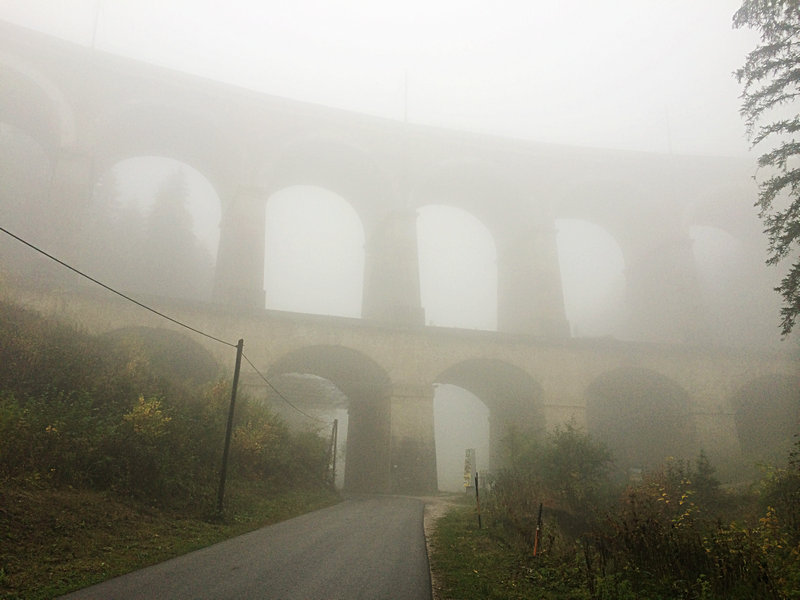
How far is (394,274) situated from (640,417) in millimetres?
17127

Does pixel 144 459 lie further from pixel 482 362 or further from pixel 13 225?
pixel 13 225

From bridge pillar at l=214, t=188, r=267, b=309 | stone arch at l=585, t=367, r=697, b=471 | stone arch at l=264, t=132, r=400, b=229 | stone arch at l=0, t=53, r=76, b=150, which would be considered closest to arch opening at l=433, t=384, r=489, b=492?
stone arch at l=585, t=367, r=697, b=471

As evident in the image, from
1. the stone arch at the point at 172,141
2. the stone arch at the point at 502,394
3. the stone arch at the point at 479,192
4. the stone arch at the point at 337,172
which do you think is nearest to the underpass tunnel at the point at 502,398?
the stone arch at the point at 502,394

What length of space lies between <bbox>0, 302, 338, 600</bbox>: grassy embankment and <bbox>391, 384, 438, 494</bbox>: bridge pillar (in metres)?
4.06

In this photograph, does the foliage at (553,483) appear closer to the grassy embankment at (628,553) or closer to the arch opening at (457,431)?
the grassy embankment at (628,553)

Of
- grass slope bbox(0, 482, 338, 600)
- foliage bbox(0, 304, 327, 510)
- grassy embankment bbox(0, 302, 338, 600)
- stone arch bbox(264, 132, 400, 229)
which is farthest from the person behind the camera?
stone arch bbox(264, 132, 400, 229)

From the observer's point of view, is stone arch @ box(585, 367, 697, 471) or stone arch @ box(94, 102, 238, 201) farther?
stone arch @ box(94, 102, 238, 201)

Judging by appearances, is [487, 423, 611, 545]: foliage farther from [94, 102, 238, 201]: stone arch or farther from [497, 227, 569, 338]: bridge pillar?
[94, 102, 238, 201]: stone arch

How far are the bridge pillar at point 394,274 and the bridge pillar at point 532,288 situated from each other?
7.42 m

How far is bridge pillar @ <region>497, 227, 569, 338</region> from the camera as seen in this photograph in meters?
28.3

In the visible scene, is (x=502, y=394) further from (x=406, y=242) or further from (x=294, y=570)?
(x=294, y=570)

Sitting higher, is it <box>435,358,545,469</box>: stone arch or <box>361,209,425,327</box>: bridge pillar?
<box>361,209,425,327</box>: bridge pillar

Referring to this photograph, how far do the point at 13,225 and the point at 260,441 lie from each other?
26.5 m

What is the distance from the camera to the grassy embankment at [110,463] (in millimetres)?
7699
